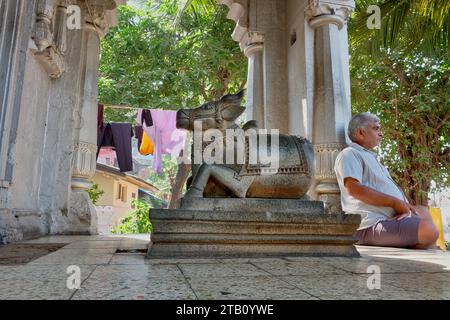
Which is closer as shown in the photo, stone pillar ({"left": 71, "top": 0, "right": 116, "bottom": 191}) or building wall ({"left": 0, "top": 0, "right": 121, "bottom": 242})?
building wall ({"left": 0, "top": 0, "right": 121, "bottom": 242})

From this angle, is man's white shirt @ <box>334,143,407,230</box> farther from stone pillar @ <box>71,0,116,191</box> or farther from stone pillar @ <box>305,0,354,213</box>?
stone pillar @ <box>71,0,116,191</box>

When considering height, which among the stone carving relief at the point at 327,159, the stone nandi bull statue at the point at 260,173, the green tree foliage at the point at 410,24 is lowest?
the stone nandi bull statue at the point at 260,173

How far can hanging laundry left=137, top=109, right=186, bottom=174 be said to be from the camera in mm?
8711

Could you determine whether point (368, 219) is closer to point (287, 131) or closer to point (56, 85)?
point (287, 131)

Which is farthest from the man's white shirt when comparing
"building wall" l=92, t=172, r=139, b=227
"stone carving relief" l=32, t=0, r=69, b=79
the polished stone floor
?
"building wall" l=92, t=172, r=139, b=227

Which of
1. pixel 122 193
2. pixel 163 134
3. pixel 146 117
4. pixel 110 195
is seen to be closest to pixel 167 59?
pixel 146 117

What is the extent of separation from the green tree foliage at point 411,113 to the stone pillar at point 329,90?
11.8 feet

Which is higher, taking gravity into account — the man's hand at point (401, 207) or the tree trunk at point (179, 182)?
the tree trunk at point (179, 182)

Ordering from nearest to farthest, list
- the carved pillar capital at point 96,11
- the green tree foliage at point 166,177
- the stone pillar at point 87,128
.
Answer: the stone pillar at point 87,128, the carved pillar capital at point 96,11, the green tree foliage at point 166,177

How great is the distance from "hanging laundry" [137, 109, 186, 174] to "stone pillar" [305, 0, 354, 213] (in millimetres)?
4377

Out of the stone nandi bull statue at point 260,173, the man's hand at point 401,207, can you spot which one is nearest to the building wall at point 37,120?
the stone nandi bull statue at point 260,173

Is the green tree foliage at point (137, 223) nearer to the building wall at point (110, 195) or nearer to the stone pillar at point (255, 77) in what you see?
the building wall at point (110, 195)

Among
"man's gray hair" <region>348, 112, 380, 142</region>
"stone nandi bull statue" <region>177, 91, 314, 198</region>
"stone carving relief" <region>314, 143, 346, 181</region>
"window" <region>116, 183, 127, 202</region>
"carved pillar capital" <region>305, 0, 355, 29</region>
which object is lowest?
"stone nandi bull statue" <region>177, 91, 314, 198</region>

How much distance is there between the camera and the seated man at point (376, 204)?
10.5ft
